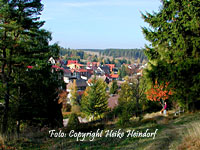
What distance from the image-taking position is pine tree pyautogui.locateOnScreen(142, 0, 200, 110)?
13.0 m

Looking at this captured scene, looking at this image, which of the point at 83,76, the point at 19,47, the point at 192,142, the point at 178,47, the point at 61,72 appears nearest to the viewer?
the point at 192,142

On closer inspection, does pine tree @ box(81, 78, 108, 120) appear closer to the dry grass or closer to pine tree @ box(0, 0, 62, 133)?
pine tree @ box(0, 0, 62, 133)

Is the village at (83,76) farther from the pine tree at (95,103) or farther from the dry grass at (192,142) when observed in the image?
the dry grass at (192,142)

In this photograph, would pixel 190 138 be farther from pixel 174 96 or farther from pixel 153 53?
pixel 153 53

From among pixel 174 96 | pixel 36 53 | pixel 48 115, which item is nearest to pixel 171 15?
pixel 174 96

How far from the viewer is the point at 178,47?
546 inches

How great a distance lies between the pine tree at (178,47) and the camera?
13031 mm

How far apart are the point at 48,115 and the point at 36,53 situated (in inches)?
242


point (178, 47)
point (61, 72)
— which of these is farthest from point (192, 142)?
point (61, 72)

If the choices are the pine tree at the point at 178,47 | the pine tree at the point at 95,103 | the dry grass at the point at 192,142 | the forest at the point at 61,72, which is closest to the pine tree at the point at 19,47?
the forest at the point at 61,72

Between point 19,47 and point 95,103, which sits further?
point 95,103

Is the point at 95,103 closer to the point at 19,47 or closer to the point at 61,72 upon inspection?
the point at 61,72

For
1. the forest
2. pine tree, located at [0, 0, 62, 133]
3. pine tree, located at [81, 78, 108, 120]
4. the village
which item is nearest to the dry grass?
the forest

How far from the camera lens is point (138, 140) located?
24.5 feet
